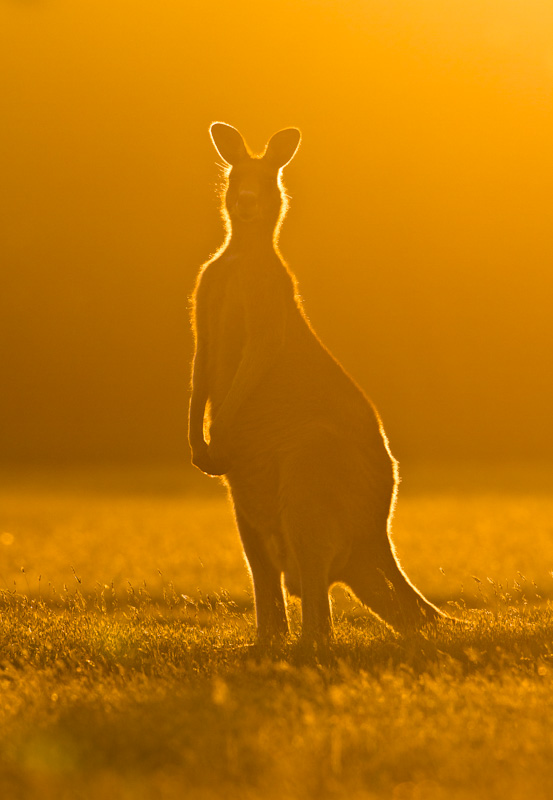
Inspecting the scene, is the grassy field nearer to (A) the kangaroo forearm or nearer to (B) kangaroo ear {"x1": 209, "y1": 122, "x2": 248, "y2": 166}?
(A) the kangaroo forearm

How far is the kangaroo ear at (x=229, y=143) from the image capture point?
6.85 metres

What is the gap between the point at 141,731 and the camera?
427 cm

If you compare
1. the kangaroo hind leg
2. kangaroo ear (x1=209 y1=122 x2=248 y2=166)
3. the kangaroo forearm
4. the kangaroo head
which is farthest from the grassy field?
kangaroo ear (x1=209 y1=122 x2=248 y2=166)

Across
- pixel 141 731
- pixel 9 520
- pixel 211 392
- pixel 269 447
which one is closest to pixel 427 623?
pixel 269 447

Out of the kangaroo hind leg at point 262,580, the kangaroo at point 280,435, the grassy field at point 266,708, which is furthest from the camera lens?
the kangaroo hind leg at point 262,580

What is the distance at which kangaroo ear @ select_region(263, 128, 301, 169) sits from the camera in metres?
6.76

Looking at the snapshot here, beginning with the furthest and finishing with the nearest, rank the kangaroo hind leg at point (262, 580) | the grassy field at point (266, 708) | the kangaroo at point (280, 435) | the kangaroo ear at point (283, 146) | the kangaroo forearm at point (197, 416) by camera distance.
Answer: the kangaroo ear at point (283, 146) → the kangaroo forearm at point (197, 416) → the kangaroo hind leg at point (262, 580) → the kangaroo at point (280, 435) → the grassy field at point (266, 708)

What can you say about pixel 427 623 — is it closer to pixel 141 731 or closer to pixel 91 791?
pixel 141 731

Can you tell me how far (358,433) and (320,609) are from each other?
971 mm

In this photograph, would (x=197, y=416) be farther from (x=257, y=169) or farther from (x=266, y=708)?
(x=266, y=708)

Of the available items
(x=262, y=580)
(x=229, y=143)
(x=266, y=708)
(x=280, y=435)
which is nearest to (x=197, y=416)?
(x=280, y=435)

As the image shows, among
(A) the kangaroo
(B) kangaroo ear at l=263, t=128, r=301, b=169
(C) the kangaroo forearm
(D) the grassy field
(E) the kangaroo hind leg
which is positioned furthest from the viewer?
(B) kangaroo ear at l=263, t=128, r=301, b=169

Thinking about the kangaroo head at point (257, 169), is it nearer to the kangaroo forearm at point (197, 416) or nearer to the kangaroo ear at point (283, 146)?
the kangaroo ear at point (283, 146)

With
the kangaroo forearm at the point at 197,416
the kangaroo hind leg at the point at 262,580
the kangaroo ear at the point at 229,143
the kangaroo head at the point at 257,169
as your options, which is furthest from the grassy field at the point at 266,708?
the kangaroo ear at the point at 229,143
